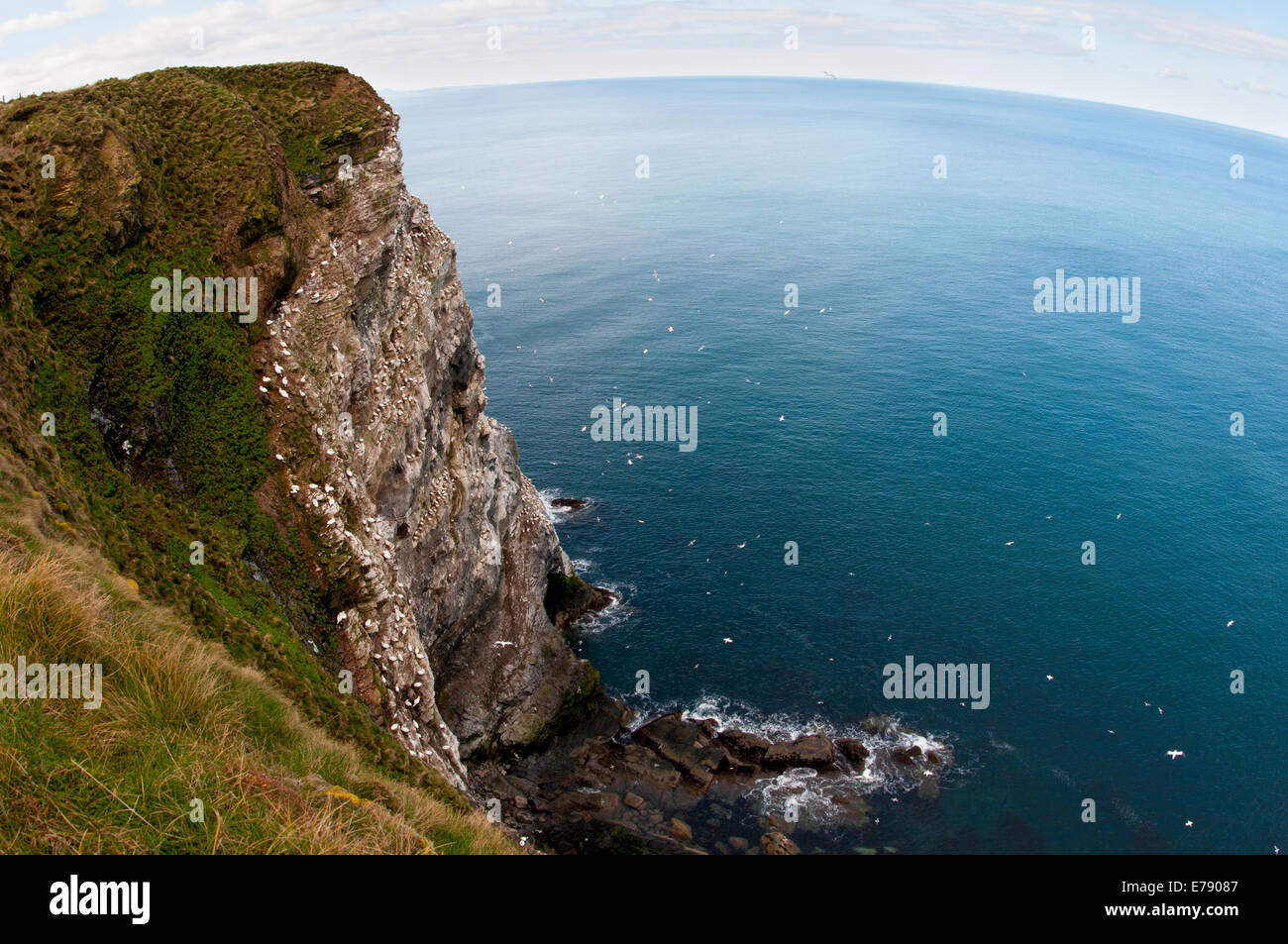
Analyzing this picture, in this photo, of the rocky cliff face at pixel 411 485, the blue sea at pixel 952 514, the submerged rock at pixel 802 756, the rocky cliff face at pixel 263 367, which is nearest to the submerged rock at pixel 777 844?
the blue sea at pixel 952 514

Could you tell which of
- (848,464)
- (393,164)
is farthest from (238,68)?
(848,464)

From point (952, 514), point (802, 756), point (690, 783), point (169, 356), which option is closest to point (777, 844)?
point (690, 783)

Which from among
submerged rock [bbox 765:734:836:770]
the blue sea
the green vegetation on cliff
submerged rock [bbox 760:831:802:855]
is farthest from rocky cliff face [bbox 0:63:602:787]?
the blue sea

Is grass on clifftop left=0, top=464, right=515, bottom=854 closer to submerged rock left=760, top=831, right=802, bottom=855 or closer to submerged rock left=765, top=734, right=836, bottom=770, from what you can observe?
submerged rock left=760, top=831, right=802, bottom=855

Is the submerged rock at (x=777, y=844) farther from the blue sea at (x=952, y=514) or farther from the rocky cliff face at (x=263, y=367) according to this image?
the rocky cliff face at (x=263, y=367)

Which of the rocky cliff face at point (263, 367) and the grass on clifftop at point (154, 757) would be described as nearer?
the grass on clifftop at point (154, 757)
